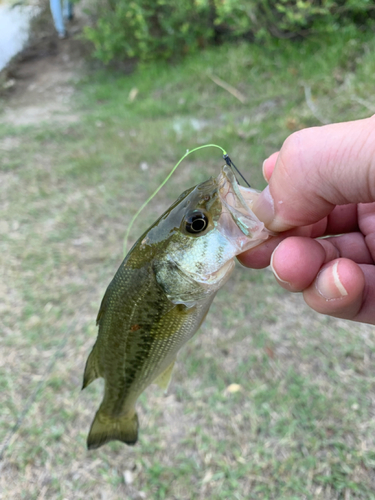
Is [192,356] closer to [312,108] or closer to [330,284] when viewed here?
[330,284]

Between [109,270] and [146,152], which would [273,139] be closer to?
[146,152]

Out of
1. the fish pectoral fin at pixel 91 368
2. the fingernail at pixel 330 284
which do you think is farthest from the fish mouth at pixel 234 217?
the fish pectoral fin at pixel 91 368

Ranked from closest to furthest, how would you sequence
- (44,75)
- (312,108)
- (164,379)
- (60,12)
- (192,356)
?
(164,379)
(192,356)
(312,108)
(44,75)
(60,12)

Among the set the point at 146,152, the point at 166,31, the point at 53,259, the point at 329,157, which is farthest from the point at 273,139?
the point at 166,31

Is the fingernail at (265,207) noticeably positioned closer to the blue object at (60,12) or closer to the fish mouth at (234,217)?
the fish mouth at (234,217)

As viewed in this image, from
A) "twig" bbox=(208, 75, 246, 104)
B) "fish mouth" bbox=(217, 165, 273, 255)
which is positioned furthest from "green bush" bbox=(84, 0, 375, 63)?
"fish mouth" bbox=(217, 165, 273, 255)

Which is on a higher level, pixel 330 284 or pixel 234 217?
pixel 234 217

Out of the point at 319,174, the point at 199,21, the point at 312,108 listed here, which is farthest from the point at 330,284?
the point at 199,21
